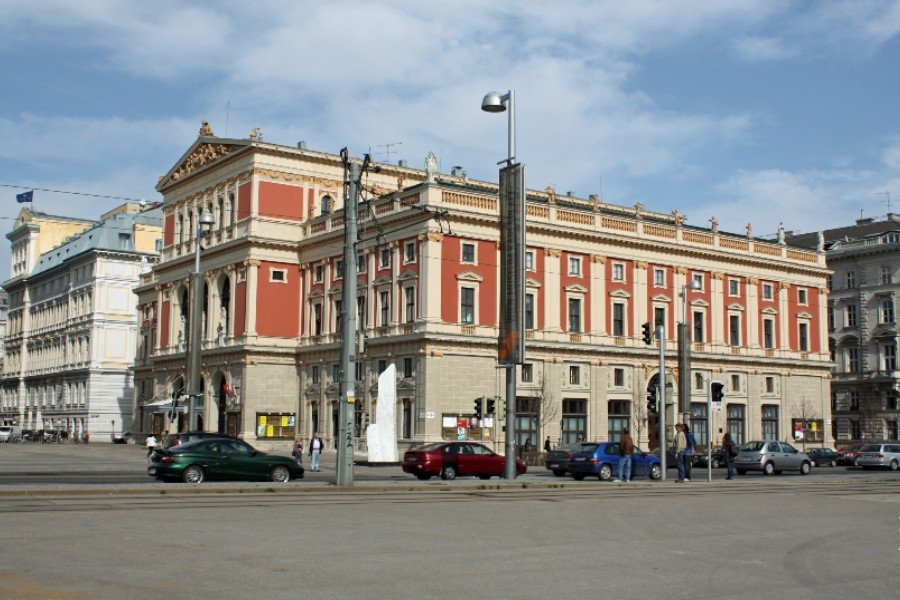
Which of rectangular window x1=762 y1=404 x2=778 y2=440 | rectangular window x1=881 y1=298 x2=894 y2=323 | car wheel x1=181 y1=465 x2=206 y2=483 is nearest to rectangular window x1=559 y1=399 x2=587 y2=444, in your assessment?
rectangular window x1=762 y1=404 x2=778 y2=440

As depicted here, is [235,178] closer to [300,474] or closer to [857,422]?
[300,474]

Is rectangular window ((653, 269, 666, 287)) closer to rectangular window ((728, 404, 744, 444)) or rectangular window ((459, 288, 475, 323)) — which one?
rectangular window ((728, 404, 744, 444))

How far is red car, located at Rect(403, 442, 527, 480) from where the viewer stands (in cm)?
3809

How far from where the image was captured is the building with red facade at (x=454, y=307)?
61219 millimetres

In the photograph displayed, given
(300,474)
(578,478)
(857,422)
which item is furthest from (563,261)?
(857,422)

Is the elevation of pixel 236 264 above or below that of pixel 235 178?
below

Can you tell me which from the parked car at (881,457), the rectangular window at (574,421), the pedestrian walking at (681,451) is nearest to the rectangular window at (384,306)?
the rectangular window at (574,421)

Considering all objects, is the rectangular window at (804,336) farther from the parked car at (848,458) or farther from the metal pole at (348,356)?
the metal pole at (348,356)

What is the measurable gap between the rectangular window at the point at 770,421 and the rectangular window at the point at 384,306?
2954cm

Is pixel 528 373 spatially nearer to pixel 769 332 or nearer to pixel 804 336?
pixel 769 332

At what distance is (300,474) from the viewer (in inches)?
1318

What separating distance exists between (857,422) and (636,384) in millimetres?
37530

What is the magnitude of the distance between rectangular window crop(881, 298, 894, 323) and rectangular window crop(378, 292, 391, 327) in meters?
53.2

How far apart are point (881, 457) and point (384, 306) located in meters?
28.8
